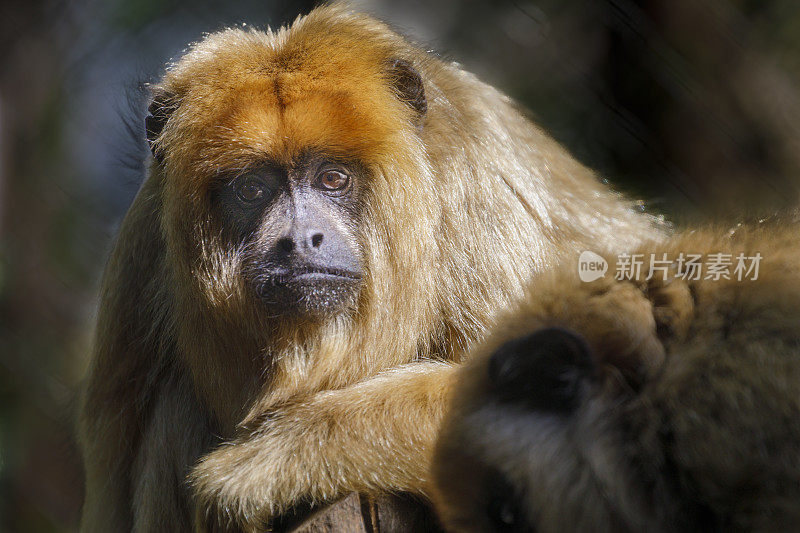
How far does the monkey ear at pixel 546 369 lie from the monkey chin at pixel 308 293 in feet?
2.55

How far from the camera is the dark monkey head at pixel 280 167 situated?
2230 millimetres

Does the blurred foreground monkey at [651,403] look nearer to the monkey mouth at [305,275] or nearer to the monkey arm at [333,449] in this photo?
the monkey arm at [333,449]

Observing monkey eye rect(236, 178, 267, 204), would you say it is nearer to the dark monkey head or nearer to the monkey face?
the dark monkey head

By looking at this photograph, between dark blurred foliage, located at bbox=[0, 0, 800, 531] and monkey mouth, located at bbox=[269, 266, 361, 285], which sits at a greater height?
dark blurred foliage, located at bbox=[0, 0, 800, 531]

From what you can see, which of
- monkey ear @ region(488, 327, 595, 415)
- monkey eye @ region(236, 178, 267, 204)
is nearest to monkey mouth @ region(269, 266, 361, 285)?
monkey eye @ region(236, 178, 267, 204)

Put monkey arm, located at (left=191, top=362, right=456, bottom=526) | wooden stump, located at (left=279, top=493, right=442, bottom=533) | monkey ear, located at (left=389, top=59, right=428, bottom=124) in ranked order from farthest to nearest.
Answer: monkey ear, located at (left=389, top=59, right=428, bottom=124) → monkey arm, located at (left=191, top=362, right=456, bottom=526) → wooden stump, located at (left=279, top=493, right=442, bottom=533)

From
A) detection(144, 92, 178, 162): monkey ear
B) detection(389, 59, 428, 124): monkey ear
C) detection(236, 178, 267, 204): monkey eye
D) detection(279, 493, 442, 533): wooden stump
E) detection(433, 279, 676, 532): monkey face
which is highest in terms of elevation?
detection(389, 59, 428, 124): monkey ear

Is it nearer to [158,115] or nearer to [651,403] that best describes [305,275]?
[158,115]

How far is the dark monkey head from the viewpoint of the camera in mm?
2230

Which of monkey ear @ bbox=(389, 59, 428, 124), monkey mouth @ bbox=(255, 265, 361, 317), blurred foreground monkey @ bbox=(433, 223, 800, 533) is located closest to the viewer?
blurred foreground monkey @ bbox=(433, 223, 800, 533)

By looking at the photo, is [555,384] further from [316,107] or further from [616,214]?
[616,214]

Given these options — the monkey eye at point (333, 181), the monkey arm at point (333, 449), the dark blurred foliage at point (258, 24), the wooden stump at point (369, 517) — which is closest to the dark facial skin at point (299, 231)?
the monkey eye at point (333, 181)

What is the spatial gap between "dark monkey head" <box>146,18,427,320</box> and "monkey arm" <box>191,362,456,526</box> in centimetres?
29

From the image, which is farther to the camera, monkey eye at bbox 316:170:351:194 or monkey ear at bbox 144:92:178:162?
monkey ear at bbox 144:92:178:162
